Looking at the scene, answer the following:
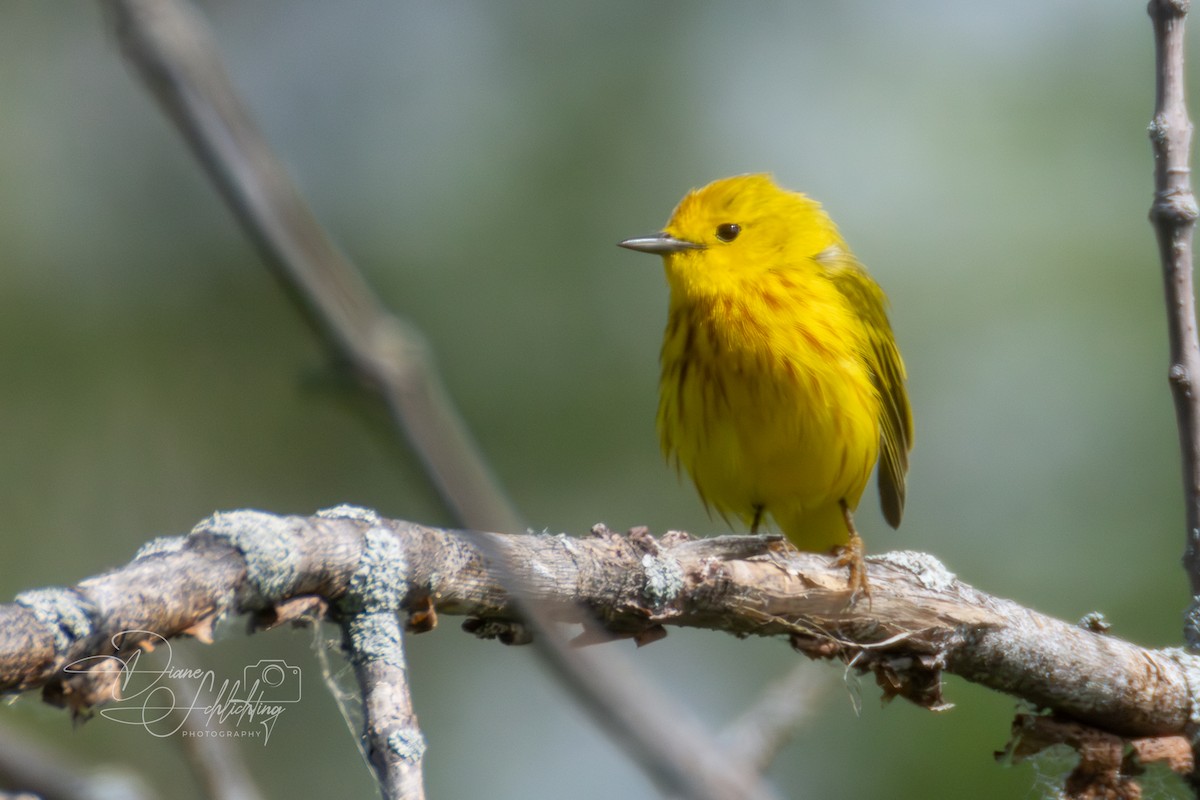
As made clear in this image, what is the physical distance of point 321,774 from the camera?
757 cm

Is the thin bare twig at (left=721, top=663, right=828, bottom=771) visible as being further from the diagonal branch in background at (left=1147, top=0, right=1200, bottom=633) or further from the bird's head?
the bird's head

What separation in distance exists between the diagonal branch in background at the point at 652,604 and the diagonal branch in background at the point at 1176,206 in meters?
0.68

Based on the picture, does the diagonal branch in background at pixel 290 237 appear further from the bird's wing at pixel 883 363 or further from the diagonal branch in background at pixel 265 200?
the bird's wing at pixel 883 363

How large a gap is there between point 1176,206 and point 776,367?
4.89ft

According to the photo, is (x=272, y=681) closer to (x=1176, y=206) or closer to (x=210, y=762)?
(x=210, y=762)

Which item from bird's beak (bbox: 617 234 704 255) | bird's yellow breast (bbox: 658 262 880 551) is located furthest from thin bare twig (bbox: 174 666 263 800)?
bird's beak (bbox: 617 234 704 255)

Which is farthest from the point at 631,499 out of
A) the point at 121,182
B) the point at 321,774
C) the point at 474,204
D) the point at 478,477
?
the point at 478,477

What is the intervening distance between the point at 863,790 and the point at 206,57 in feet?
20.2

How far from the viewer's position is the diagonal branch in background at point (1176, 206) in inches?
116

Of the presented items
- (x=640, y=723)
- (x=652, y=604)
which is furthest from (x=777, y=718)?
(x=640, y=723)

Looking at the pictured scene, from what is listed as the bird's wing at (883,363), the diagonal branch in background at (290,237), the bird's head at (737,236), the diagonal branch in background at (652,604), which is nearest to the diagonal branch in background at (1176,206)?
the diagonal branch in background at (652,604)

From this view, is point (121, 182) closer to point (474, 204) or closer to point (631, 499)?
point (474, 204)

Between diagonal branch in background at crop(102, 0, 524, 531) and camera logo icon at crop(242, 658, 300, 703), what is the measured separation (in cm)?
310

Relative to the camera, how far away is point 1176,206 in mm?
2990
